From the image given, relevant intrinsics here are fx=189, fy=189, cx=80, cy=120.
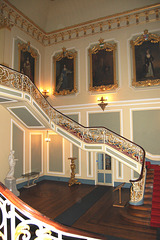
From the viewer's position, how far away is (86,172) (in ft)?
37.5

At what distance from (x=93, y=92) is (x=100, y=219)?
7.25m

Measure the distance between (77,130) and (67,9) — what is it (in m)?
7.92

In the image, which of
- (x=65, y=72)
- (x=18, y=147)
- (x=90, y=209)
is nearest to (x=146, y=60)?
(x=65, y=72)

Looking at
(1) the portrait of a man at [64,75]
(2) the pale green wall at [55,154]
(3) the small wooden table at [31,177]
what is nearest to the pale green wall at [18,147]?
(3) the small wooden table at [31,177]

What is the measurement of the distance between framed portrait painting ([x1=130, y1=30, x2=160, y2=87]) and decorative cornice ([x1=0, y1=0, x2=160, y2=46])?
1.04 meters

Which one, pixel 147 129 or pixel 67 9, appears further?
pixel 67 9

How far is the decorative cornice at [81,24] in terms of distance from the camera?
10362 mm

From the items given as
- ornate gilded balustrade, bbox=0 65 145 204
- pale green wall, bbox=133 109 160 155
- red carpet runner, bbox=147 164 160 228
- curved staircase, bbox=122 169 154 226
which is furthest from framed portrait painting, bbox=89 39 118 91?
curved staircase, bbox=122 169 154 226

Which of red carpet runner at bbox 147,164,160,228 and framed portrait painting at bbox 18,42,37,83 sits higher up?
framed portrait painting at bbox 18,42,37,83

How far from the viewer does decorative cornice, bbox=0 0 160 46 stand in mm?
10362

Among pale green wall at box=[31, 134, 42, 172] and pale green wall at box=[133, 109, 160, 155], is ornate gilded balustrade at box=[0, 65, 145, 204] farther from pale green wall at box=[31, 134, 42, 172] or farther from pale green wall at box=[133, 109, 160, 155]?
pale green wall at box=[31, 134, 42, 172]

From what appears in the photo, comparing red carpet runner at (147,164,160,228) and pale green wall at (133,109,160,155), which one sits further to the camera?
pale green wall at (133,109,160,155)

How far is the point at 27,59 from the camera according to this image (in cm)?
1172

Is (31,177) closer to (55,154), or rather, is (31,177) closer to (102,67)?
(55,154)
